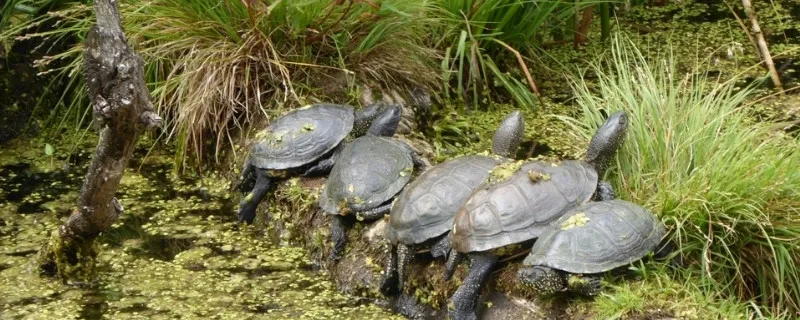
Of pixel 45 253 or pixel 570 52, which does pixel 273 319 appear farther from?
pixel 570 52

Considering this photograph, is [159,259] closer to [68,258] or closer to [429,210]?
[68,258]

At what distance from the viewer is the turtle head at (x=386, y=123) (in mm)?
5172

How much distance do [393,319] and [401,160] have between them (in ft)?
2.51

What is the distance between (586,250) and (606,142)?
81 cm

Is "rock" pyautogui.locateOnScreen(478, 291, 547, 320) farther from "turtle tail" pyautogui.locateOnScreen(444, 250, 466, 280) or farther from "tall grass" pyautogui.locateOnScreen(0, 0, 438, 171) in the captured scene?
"tall grass" pyautogui.locateOnScreen(0, 0, 438, 171)

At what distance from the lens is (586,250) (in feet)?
12.1

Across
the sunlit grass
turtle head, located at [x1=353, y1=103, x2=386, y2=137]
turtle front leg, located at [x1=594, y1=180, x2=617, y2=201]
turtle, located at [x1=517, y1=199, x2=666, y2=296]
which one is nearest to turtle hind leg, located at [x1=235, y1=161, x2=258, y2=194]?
turtle head, located at [x1=353, y1=103, x2=386, y2=137]

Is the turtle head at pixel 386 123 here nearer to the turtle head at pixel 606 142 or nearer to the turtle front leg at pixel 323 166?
the turtle front leg at pixel 323 166

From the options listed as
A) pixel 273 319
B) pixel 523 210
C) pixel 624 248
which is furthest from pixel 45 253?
pixel 624 248

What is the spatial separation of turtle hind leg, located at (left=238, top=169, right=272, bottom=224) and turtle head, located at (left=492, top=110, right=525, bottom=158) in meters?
1.13

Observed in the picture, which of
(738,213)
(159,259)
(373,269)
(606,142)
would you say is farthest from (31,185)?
(738,213)

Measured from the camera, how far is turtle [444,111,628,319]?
3.85 m

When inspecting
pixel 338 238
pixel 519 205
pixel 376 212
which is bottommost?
pixel 338 238

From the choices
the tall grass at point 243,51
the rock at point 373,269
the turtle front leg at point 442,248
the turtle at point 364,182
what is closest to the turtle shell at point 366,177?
the turtle at point 364,182
